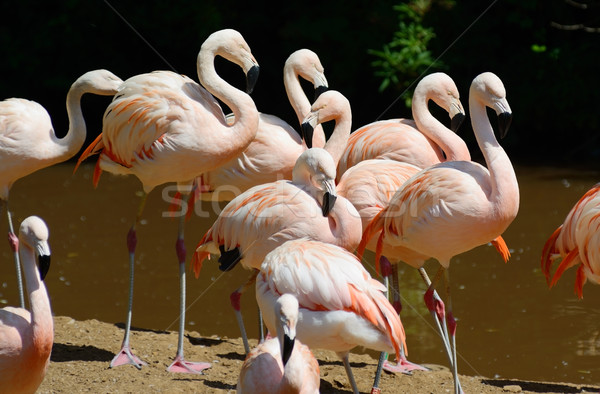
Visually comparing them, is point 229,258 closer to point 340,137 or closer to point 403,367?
point 340,137

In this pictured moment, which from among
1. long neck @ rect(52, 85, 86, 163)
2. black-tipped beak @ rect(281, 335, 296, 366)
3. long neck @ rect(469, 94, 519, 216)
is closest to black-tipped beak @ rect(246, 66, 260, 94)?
long neck @ rect(52, 85, 86, 163)

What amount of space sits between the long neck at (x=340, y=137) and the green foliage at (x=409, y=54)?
180 inches

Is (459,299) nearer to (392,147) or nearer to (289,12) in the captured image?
(392,147)

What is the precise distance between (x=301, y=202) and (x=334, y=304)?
753 mm

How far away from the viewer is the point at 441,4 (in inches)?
385

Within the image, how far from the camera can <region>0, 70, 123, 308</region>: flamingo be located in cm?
455

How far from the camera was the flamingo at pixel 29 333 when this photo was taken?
3.23 m

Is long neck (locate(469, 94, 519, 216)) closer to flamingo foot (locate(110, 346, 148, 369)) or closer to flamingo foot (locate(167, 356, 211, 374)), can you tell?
flamingo foot (locate(167, 356, 211, 374))

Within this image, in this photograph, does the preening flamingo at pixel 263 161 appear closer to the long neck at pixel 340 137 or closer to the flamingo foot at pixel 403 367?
the long neck at pixel 340 137

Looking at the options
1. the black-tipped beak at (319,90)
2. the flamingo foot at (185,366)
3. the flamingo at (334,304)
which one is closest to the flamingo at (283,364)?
the flamingo at (334,304)

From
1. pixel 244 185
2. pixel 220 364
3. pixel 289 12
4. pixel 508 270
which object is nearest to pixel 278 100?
pixel 289 12

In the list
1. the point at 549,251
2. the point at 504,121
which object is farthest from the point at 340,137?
the point at 549,251

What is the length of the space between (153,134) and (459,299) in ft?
8.09

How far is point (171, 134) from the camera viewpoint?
14.6 feet
